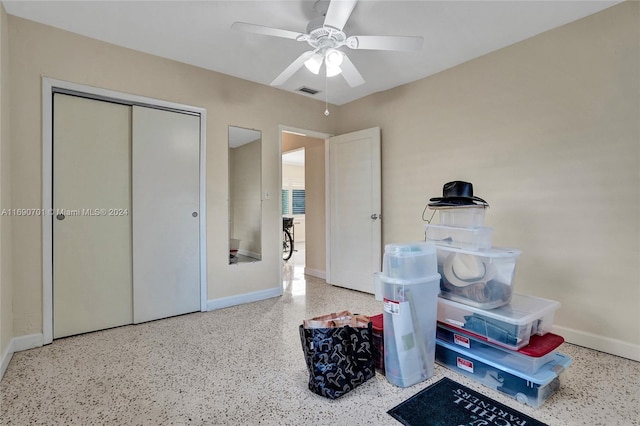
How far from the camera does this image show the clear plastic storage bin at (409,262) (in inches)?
73.0

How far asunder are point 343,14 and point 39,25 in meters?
2.41

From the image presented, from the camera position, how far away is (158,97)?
3.00 m

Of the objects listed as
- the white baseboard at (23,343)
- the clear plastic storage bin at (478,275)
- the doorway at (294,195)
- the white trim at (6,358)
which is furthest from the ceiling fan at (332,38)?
the doorway at (294,195)

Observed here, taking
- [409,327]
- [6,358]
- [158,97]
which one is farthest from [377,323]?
[158,97]

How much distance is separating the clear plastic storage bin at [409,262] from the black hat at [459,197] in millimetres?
436

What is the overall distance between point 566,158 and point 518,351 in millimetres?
1663

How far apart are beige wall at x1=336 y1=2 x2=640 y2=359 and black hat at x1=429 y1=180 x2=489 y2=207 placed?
80cm

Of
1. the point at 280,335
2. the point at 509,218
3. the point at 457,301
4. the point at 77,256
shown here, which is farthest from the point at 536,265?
the point at 77,256

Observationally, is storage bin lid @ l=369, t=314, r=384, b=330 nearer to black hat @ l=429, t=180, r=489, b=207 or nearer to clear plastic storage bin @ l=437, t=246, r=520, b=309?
clear plastic storage bin @ l=437, t=246, r=520, b=309

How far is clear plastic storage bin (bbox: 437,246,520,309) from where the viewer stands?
1.93 metres

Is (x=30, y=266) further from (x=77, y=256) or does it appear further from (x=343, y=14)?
(x=343, y=14)

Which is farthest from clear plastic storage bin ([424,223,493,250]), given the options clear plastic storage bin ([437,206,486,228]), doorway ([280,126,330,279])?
doorway ([280,126,330,279])

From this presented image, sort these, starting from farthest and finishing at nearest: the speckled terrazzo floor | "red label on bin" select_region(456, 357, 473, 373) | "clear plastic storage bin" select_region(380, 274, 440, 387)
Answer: "red label on bin" select_region(456, 357, 473, 373) → "clear plastic storage bin" select_region(380, 274, 440, 387) → the speckled terrazzo floor

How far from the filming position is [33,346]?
7.91ft
